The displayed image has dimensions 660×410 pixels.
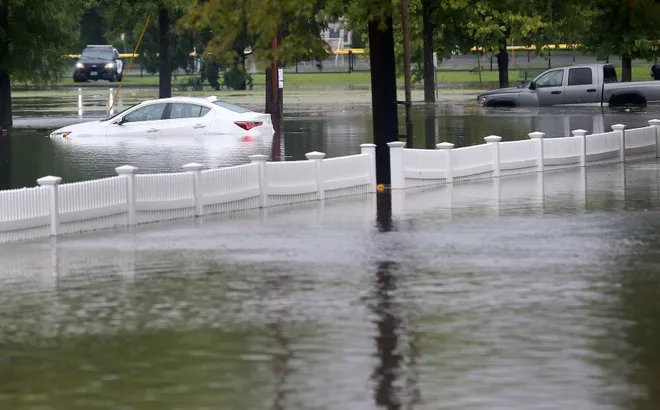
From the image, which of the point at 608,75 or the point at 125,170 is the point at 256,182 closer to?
the point at 125,170

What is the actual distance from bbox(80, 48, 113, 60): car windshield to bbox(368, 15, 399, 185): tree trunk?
5028 centimetres

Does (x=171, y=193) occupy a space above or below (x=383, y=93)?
below

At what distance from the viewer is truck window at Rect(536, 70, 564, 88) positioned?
46.6 m

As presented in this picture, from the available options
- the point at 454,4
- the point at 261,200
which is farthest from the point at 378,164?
the point at 454,4

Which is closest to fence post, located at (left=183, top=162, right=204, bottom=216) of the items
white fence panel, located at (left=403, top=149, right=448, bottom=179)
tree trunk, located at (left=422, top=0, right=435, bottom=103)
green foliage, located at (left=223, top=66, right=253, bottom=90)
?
white fence panel, located at (left=403, top=149, right=448, bottom=179)

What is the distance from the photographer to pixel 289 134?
113ft

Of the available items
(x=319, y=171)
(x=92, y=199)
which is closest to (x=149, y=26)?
(x=319, y=171)

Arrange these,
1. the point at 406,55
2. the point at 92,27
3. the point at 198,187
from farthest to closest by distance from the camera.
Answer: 1. the point at 92,27
2. the point at 406,55
3. the point at 198,187

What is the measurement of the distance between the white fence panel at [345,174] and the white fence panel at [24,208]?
17.4 ft

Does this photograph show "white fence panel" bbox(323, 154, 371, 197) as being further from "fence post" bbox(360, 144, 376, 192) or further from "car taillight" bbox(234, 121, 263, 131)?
"car taillight" bbox(234, 121, 263, 131)

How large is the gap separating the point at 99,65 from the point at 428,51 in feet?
81.2

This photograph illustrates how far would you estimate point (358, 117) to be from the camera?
41594 mm

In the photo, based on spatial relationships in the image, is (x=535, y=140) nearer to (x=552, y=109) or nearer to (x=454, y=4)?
(x=552, y=109)

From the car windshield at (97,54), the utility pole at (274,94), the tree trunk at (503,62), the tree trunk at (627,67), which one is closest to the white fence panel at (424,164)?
the utility pole at (274,94)
